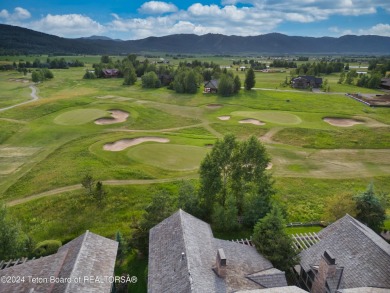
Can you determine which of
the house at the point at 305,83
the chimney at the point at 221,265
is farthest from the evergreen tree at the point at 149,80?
the chimney at the point at 221,265

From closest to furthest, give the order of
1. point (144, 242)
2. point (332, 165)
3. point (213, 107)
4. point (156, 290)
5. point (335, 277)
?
point (156, 290), point (335, 277), point (144, 242), point (332, 165), point (213, 107)

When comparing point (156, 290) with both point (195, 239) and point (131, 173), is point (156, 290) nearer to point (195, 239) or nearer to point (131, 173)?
point (195, 239)

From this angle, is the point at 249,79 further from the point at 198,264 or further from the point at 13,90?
the point at 198,264

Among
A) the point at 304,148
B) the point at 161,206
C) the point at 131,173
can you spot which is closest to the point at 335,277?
the point at 161,206

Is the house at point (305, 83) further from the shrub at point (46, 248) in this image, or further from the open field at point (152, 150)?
the shrub at point (46, 248)

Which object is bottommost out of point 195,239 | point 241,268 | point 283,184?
point 283,184

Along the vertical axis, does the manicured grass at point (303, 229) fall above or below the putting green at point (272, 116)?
below

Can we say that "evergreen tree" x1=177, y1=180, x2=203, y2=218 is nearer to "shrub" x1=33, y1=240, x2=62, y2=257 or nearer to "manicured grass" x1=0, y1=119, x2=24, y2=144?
"shrub" x1=33, y1=240, x2=62, y2=257
